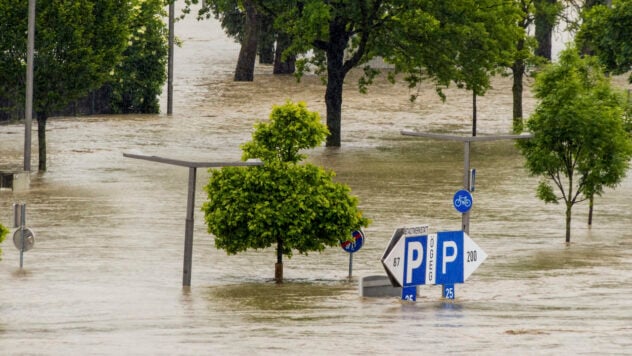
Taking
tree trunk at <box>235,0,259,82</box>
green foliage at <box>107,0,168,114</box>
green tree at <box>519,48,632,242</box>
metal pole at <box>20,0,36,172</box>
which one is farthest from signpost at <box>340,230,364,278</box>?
tree trunk at <box>235,0,259,82</box>

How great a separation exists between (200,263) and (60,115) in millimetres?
40681

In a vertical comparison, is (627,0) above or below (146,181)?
above

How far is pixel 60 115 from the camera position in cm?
7569

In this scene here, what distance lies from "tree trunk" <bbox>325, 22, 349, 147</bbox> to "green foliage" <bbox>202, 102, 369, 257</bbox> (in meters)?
28.3

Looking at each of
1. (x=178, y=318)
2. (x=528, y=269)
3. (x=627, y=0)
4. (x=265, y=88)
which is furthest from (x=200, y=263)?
(x=265, y=88)

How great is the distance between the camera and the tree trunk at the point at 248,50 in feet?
273

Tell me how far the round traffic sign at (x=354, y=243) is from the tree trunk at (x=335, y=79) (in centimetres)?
2767

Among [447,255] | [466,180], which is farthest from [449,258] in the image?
[466,180]

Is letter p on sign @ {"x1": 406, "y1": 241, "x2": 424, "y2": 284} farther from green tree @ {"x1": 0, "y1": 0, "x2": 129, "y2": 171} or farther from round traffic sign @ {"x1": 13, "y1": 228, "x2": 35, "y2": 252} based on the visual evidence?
green tree @ {"x1": 0, "y1": 0, "x2": 129, "y2": 171}

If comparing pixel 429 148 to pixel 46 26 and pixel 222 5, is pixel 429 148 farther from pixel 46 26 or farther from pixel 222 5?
pixel 46 26

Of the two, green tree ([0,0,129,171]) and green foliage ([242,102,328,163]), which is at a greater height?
green tree ([0,0,129,171])

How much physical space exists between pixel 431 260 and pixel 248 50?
56208mm

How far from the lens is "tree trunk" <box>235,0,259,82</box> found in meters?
83.2

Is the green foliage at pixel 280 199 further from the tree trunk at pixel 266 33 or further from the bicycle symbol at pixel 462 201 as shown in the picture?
the tree trunk at pixel 266 33
